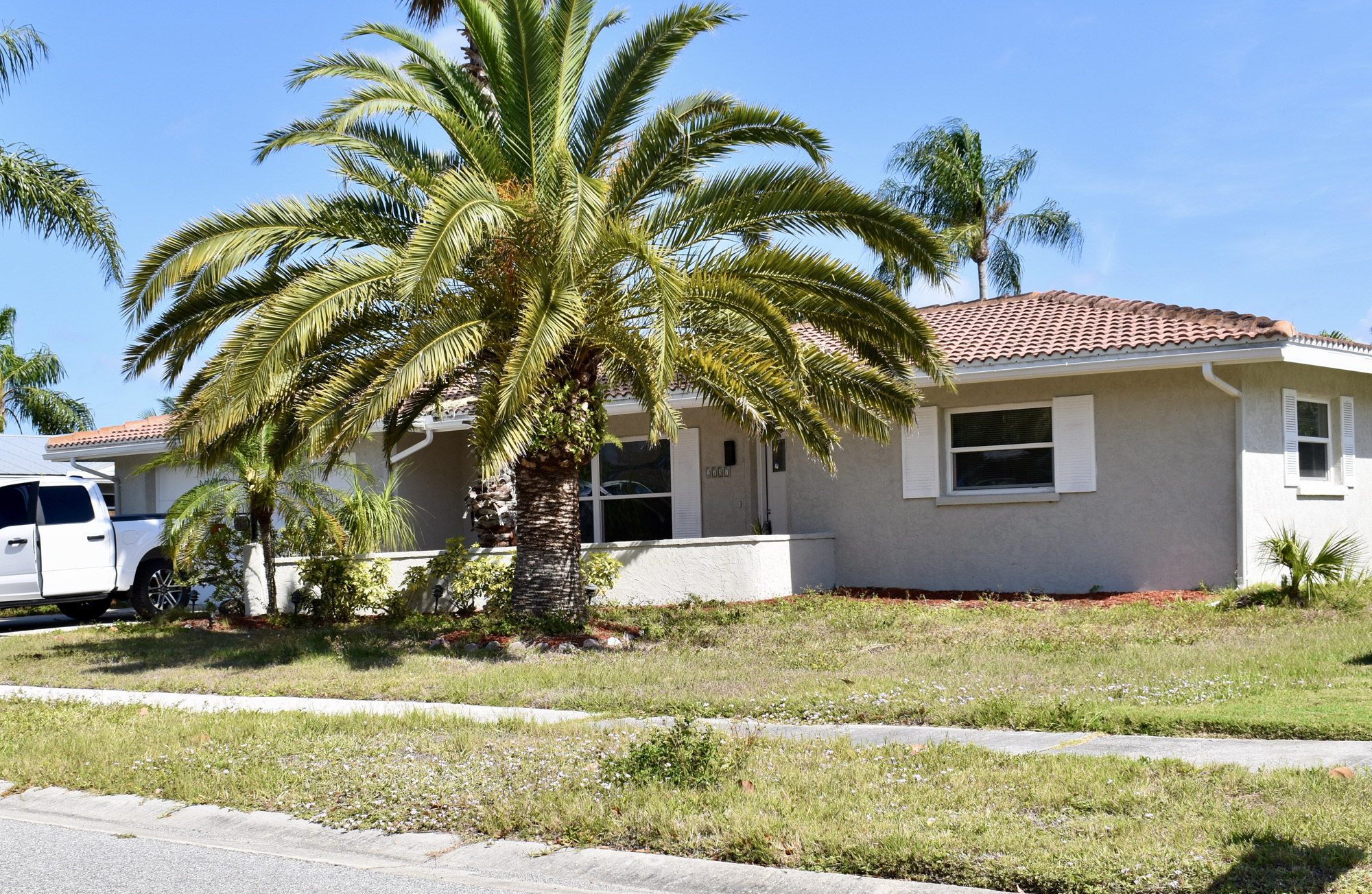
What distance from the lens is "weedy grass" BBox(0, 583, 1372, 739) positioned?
818 cm

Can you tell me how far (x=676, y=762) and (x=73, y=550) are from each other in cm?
1260

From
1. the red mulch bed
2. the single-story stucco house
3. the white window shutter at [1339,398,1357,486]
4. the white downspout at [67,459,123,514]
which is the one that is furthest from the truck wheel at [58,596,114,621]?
the white window shutter at [1339,398,1357,486]

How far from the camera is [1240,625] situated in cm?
1223

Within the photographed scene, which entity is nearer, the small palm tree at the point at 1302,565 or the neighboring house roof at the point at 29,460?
the small palm tree at the point at 1302,565

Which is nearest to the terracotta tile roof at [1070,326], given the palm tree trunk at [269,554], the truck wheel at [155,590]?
the palm tree trunk at [269,554]

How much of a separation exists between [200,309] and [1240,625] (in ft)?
35.4

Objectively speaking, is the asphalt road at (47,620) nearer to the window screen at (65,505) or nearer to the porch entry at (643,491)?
the window screen at (65,505)

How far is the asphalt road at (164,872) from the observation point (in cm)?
537

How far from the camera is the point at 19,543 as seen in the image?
15.6 m

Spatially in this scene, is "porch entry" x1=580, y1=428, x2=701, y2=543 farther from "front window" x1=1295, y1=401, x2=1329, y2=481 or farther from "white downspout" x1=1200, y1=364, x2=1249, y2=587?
"front window" x1=1295, y1=401, x2=1329, y2=481

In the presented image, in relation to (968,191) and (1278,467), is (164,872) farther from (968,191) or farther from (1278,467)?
(968,191)

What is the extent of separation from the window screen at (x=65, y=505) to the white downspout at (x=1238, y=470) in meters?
14.1

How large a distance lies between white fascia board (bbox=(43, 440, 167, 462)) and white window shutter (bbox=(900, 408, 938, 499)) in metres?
13.6

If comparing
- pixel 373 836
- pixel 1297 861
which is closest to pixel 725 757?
pixel 373 836
